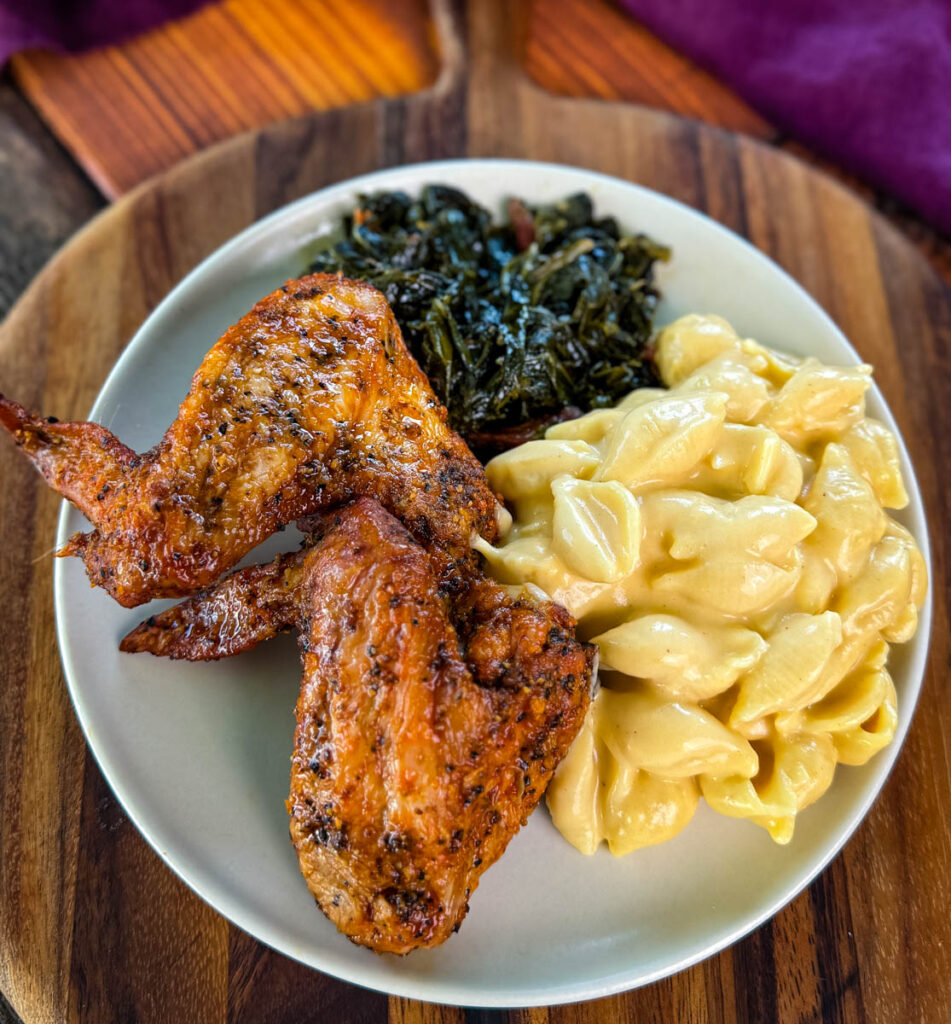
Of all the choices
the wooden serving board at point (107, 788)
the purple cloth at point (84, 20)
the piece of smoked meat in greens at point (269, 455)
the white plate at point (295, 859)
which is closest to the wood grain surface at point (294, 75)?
the purple cloth at point (84, 20)

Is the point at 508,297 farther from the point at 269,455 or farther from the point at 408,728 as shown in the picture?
the point at 408,728

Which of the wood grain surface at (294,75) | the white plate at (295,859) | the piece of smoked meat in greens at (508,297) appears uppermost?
the wood grain surface at (294,75)

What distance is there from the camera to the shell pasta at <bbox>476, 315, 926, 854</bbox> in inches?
121

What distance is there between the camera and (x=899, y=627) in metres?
3.35

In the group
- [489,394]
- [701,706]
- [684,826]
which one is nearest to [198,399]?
[489,394]

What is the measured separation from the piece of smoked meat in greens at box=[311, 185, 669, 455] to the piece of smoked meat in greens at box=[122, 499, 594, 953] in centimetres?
111

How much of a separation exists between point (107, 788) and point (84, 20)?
4509 millimetres

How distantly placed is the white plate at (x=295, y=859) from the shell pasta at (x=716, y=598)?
0.60 feet

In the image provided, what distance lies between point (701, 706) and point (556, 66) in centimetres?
418

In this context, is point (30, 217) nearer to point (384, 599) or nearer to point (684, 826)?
point (384, 599)

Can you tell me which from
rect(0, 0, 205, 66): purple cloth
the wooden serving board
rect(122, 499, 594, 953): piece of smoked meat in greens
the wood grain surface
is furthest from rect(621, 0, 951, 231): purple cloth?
rect(122, 499, 594, 953): piece of smoked meat in greens

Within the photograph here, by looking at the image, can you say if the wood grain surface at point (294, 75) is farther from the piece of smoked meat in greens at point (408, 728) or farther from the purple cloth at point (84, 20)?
the piece of smoked meat in greens at point (408, 728)

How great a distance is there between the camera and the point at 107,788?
3496 millimetres

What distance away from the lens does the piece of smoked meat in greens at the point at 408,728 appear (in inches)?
104
